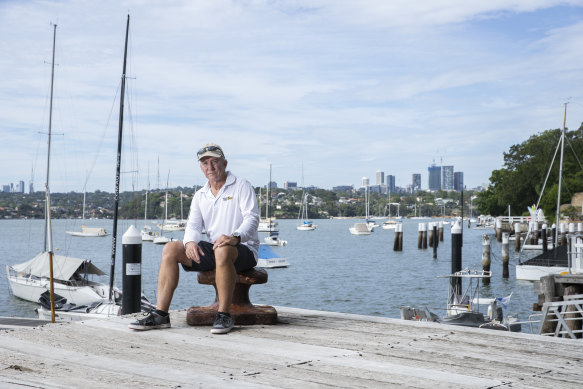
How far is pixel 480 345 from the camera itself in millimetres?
5793

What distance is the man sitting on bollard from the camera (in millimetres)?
6578

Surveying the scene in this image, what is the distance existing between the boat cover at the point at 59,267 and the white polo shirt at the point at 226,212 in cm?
2736

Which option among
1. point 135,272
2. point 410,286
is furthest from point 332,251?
point 135,272

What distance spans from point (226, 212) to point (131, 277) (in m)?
2.70

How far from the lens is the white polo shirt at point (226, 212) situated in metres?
6.89

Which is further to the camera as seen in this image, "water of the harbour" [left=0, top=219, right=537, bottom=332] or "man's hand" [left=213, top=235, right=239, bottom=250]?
"water of the harbour" [left=0, top=219, right=537, bottom=332]

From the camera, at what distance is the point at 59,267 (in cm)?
3362

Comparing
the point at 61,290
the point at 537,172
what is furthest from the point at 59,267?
the point at 537,172

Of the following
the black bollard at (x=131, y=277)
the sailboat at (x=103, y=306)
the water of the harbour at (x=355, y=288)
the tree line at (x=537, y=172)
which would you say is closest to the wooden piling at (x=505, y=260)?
the water of the harbour at (x=355, y=288)

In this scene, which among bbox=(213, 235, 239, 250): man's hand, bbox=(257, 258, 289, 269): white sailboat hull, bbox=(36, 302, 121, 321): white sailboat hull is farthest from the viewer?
bbox=(257, 258, 289, 269): white sailboat hull

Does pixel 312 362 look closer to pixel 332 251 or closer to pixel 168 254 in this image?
pixel 168 254

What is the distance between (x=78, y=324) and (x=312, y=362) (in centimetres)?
298

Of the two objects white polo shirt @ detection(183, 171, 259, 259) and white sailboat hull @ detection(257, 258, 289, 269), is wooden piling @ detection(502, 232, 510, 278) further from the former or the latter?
white polo shirt @ detection(183, 171, 259, 259)

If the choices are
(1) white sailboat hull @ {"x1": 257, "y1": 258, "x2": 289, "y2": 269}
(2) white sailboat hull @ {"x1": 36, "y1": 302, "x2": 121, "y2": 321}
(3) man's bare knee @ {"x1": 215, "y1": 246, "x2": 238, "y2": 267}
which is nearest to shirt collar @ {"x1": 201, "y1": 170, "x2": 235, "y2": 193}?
(3) man's bare knee @ {"x1": 215, "y1": 246, "x2": 238, "y2": 267}
